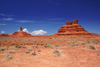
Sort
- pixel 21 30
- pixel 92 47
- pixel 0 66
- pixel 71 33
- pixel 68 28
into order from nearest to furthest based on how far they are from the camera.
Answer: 1. pixel 0 66
2. pixel 92 47
3. pixel 71 33
4. pixel 68 28
5. pixel 21 30

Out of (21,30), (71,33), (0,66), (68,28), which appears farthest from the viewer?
(21,30)

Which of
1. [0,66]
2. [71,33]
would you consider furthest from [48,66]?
[71,33]

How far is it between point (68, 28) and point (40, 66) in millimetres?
61182

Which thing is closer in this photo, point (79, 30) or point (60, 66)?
point (60, 66)

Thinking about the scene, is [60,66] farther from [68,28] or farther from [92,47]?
[68,28]

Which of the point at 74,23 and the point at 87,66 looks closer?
the point at 87,66

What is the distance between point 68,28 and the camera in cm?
6344

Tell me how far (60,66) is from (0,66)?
371 centimetres

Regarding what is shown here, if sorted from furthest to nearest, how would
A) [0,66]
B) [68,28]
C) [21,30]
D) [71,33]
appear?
[21,30] < [68,28] < [71,33] < [0,66]

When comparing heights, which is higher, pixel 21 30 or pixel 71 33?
pixel 21 30

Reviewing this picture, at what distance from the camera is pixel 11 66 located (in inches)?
184

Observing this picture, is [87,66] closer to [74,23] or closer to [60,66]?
[60,66]

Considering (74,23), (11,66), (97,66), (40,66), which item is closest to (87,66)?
(97,66)

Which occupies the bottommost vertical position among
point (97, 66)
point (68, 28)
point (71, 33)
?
point (97, 66)
